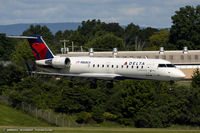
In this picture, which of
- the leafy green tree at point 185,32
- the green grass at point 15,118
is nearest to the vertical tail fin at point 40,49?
the green grass at point 15,118

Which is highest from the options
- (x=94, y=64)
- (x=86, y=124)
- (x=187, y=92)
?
(x=94, y=64)

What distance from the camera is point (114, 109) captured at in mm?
121250

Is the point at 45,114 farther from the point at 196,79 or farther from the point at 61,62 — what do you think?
the point at 61,62

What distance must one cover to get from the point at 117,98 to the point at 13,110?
26.0 m

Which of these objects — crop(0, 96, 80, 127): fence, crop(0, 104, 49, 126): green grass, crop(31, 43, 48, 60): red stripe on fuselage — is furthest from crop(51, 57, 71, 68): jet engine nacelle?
crop(0, 96, 80, 127): fence

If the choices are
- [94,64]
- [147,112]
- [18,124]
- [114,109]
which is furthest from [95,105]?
[94,64]

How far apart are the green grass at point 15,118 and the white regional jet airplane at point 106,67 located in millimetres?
41958

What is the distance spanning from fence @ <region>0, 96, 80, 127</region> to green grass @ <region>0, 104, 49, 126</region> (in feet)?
6.96

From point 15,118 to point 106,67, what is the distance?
5775 cm

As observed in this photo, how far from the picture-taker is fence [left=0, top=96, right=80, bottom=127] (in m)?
115

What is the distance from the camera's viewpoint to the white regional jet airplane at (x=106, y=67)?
57.6 m

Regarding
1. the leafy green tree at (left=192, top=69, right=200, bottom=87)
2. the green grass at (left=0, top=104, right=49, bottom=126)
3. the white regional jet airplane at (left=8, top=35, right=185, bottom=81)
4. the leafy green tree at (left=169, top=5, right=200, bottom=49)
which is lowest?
the green grass at (left=0, top=104, right=49, bottom=126)

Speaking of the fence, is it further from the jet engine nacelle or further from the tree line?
the jet engine nacelle

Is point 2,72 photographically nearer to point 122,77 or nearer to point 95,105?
point 95,105
